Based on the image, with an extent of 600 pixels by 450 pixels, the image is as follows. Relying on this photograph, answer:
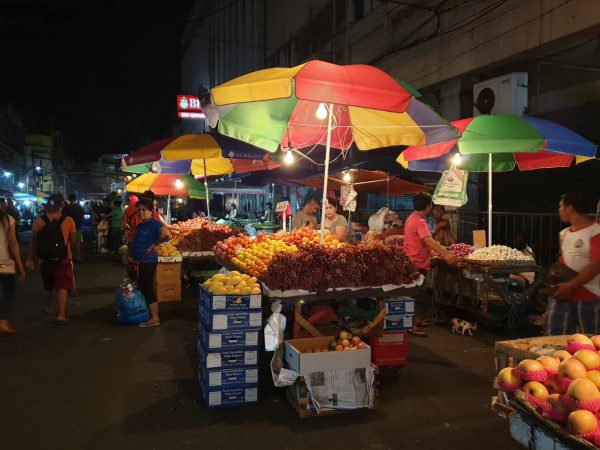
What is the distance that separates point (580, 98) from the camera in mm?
10992

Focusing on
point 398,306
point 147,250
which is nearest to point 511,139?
point 398,306

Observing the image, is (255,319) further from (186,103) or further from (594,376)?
(186,103)

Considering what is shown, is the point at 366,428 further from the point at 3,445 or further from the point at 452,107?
the point at 452,107

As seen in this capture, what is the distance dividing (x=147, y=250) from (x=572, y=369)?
6.27 metres

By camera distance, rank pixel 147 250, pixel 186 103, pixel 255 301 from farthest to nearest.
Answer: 1. pixel 186 103
2. pixel 147 250
3. pixel 255 301

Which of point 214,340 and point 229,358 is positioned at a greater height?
point 214,340

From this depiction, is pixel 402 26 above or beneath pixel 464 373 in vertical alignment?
above

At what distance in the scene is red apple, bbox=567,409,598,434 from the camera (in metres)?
2.00

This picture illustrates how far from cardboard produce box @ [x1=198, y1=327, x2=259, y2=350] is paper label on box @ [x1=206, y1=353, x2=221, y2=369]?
0.08 meters

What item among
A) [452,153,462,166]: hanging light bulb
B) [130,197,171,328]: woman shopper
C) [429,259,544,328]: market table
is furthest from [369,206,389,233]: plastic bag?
[130,197,171,328]: woman shopper

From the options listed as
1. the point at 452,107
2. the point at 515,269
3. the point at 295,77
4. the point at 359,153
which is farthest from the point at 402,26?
the point at 295,77

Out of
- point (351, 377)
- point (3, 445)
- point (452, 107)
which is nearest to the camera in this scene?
point (3, 445)

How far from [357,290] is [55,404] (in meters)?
3.21

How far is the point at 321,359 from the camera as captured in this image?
432 cm
